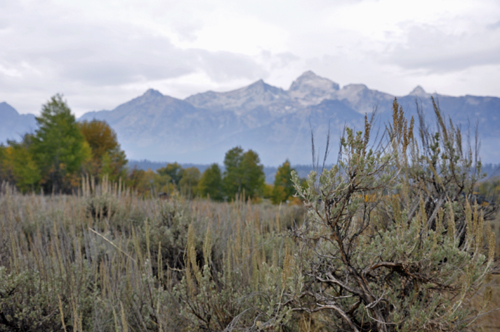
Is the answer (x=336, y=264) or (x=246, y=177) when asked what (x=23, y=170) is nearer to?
(x=246, y=177)

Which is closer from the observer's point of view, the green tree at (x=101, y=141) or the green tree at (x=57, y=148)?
the green tree at (x=57, y=148)

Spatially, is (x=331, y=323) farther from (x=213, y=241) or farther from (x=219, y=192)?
(x=219, y=192)

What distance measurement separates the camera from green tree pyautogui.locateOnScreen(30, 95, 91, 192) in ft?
134

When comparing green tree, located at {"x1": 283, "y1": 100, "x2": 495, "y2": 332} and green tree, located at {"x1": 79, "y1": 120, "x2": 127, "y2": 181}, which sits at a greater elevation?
green tree, located at {"x1": 79, "y1": 120, "x2": 127, "y2": 181}

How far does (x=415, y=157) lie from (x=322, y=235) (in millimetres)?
1857

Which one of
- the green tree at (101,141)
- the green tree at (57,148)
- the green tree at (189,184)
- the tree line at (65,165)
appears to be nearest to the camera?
the green tree at (189,184)

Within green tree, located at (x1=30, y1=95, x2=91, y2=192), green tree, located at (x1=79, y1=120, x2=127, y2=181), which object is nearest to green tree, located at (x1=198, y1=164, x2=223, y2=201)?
green tree, located at (x1=79, y1=120, x2=127, y2=181)

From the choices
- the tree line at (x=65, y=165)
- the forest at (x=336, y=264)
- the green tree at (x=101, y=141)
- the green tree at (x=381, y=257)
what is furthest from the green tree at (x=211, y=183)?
the green tree at (x=381, y=257)

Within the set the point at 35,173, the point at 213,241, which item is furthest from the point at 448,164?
the point at 35,173

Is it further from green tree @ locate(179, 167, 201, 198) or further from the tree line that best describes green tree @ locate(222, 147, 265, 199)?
green tree @ locate(179, 167, 201, 198)

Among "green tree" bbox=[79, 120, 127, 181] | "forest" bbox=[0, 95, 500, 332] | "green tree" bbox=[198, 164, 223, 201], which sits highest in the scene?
"green tree" bbox=[79, 120, 127, 181]

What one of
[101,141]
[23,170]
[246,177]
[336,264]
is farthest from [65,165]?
[336,264]

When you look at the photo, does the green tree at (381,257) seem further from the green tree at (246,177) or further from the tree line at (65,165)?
the green tree at (246,177)

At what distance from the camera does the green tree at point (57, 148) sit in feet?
134
